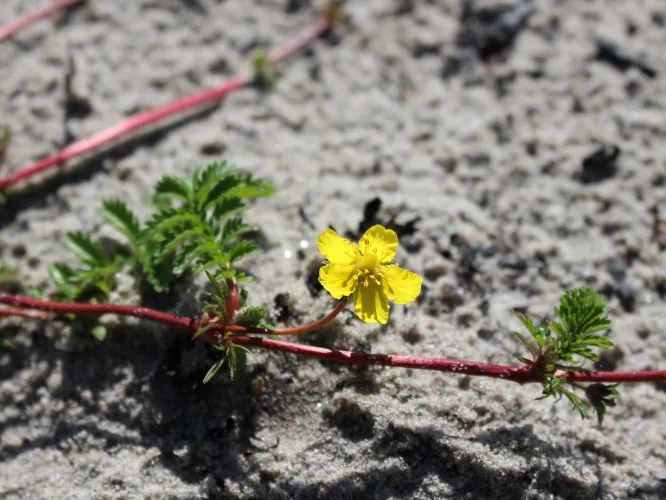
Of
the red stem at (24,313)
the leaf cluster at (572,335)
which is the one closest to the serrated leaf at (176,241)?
the red stem at (24,313)

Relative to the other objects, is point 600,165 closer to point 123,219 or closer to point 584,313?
point 584,313

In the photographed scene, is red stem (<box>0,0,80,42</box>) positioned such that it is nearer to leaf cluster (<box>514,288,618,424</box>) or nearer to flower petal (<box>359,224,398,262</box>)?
flower petal (<box>359,224,398,262</box>)

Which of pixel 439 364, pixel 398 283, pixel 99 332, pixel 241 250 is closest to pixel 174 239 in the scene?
pixel 241 250

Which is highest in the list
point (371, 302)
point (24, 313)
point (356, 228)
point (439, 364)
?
point (356, 228)

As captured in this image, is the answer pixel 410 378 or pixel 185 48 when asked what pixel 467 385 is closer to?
pixel 410 378

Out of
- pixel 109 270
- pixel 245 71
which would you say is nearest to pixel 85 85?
pixel 245 71
